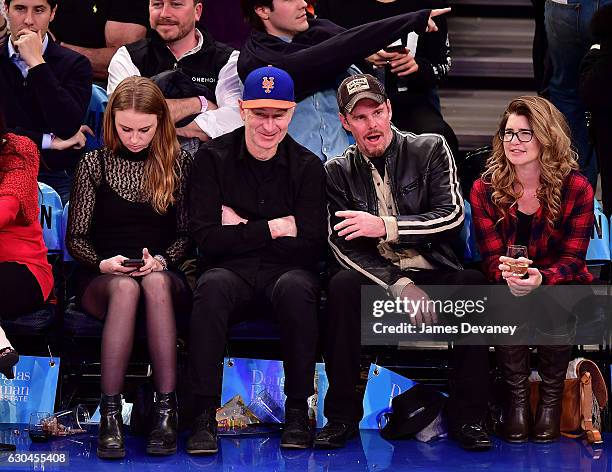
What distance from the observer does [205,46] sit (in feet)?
18.9

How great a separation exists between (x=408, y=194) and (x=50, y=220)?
5.11 ft

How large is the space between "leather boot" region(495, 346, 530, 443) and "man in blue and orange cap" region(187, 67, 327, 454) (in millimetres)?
784

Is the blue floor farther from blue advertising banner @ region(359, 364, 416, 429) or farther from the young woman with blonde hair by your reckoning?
the young woman with blonde hair

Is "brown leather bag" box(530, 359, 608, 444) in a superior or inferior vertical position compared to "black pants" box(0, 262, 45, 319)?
inferior

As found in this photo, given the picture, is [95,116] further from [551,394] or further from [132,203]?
[551,394]

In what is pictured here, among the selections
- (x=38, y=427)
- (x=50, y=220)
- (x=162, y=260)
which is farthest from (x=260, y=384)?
(x=50, y=220)

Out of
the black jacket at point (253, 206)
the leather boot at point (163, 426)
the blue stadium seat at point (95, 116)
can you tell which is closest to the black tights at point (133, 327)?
the leather boot at point (163, 426)

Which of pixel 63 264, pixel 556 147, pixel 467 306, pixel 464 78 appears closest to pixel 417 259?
pixel 467 306

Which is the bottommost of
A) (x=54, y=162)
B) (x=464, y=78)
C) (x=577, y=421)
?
(x=577, y=421)

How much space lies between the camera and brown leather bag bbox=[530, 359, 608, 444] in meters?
4.71

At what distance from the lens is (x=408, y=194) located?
489cm

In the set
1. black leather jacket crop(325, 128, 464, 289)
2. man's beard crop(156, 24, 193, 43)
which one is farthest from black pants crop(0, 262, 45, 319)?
man's beard crop(156, 24, 193, 43)

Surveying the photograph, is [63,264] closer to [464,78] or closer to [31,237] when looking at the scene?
[31,237]

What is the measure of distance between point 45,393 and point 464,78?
9.86ft
